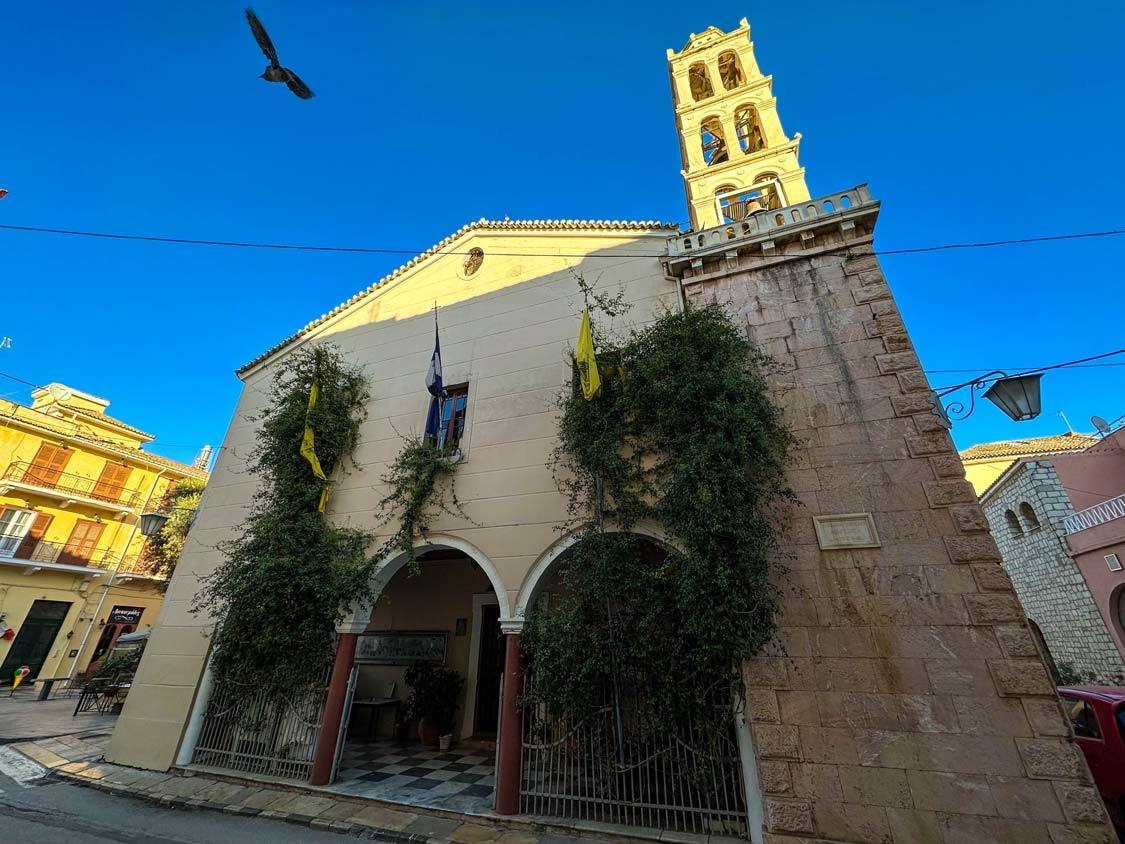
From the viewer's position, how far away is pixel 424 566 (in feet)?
33.2

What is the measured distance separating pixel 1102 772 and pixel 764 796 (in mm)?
3770

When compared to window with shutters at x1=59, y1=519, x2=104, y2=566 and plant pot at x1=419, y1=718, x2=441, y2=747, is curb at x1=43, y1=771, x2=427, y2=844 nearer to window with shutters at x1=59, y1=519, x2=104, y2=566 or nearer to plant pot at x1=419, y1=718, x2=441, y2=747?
plant pot at x1=419, y1=718, x2=441, y2=747

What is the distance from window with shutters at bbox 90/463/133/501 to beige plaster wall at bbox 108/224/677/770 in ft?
46.5

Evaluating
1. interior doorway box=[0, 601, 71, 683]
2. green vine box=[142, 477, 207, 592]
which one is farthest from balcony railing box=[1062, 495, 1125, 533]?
interior doorway box=[0, 601, 71, 683]

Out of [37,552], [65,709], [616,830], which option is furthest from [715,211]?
[37,552]

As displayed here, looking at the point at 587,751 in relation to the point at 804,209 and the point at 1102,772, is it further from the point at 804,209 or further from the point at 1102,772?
the point at 804,209

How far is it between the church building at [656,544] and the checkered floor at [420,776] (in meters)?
0.06

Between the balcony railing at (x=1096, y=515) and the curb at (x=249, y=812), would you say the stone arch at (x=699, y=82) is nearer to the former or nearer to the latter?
the balcony railing at (x=1096, y=515)

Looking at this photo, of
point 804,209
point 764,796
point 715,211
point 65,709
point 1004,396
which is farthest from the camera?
point 65,709

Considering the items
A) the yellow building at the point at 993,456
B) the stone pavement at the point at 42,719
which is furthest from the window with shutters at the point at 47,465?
the yellow building at the point at 993,456

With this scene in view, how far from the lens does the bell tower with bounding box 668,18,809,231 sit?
11.5 meters

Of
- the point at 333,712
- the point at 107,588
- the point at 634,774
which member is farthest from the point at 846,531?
the point at 107,588

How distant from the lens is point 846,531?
5.15 m

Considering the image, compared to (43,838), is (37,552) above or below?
above
